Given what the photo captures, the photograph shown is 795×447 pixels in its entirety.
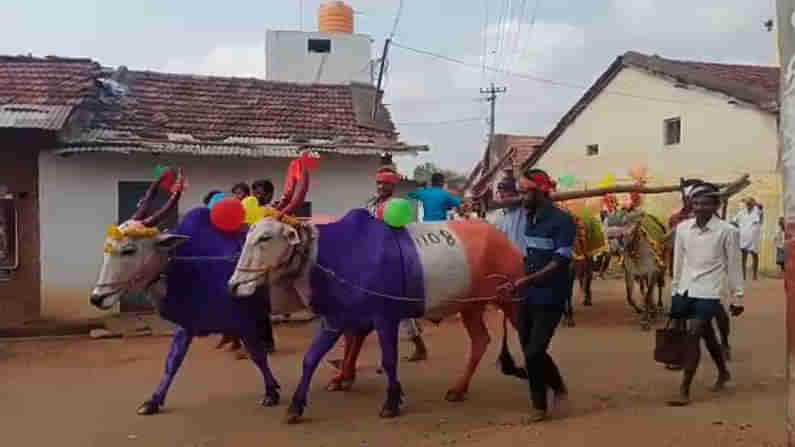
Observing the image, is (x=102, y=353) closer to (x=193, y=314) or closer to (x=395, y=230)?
(x=193, y=314)

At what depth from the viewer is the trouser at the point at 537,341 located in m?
5.85

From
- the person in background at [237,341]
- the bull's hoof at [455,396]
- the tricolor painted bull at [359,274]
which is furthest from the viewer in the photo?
the person in background at [237,341]

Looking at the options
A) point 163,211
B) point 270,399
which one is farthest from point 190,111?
point 270,399

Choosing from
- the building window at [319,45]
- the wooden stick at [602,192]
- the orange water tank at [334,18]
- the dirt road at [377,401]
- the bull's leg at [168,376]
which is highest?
the orange water tank at [334,18]

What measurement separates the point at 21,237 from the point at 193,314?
5481mm

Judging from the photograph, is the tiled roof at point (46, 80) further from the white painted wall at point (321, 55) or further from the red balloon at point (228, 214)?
the white painted wall at point (321, 55)

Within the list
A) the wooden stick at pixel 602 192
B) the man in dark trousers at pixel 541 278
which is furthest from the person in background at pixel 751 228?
the man in dark trousers at pixel 541 278

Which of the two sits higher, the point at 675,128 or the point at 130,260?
the point at 675,128

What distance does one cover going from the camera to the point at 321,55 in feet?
67.2

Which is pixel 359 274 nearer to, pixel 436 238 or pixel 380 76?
pixel 436 238

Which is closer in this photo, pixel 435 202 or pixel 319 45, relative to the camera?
pixel 435 202

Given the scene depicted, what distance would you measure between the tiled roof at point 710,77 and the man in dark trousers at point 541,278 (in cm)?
1338

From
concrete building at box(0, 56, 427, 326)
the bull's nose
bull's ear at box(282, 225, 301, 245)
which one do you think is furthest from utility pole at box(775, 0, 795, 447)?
concrete building at box(0, 56, 427, 326)

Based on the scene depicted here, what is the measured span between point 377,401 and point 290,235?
6.04 feet
